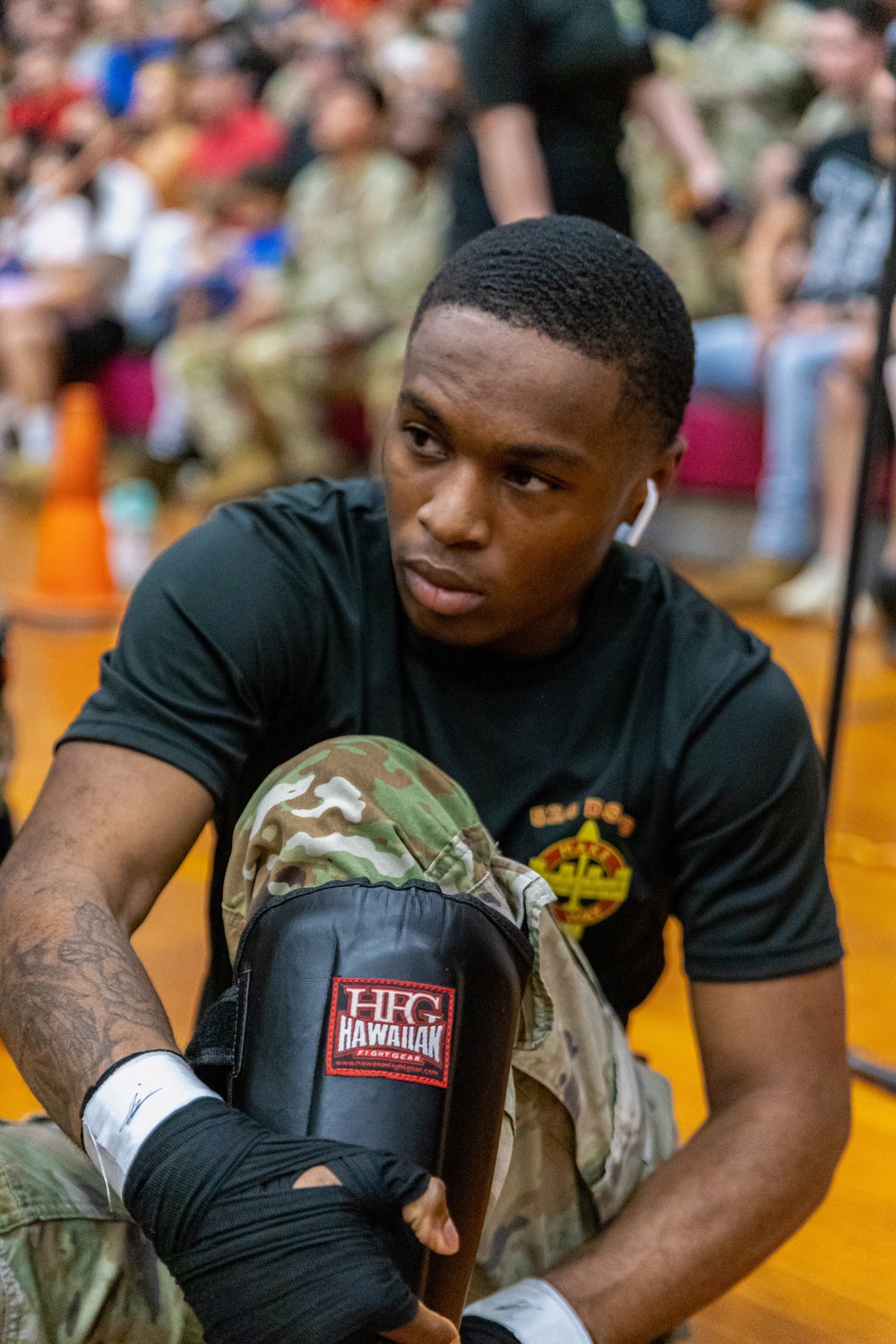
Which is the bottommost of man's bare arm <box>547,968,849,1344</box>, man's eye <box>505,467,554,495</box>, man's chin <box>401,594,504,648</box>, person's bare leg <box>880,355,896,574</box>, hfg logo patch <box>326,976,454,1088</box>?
person's bare leg <box>880,355,896,574</box>

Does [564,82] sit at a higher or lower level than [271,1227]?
higher

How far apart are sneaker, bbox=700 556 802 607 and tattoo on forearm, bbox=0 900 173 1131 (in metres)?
2.98

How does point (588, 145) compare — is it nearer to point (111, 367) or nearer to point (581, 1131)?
point (581, 1131)

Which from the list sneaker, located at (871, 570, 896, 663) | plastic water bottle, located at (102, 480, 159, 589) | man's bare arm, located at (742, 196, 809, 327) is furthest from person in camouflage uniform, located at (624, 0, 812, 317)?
plastic water bottle, located at (102, 480, 159, 589)

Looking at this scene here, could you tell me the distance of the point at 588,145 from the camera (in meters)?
2.54

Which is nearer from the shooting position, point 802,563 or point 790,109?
point 802,563

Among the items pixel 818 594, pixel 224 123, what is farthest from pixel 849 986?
pixel 224 123

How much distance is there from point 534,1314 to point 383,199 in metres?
4.32

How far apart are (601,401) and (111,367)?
537 cm

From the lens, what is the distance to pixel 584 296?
1111 millimetres

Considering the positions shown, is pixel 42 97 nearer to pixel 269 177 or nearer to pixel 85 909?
pixel 269 177

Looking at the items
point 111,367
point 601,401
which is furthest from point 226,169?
point 601,401

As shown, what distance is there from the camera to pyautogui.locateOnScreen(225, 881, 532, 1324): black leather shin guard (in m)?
0.82

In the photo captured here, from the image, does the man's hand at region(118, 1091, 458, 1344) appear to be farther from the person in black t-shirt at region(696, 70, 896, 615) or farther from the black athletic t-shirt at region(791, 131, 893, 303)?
the black athletic t-shirt at region(791, 131, 893, 303)
